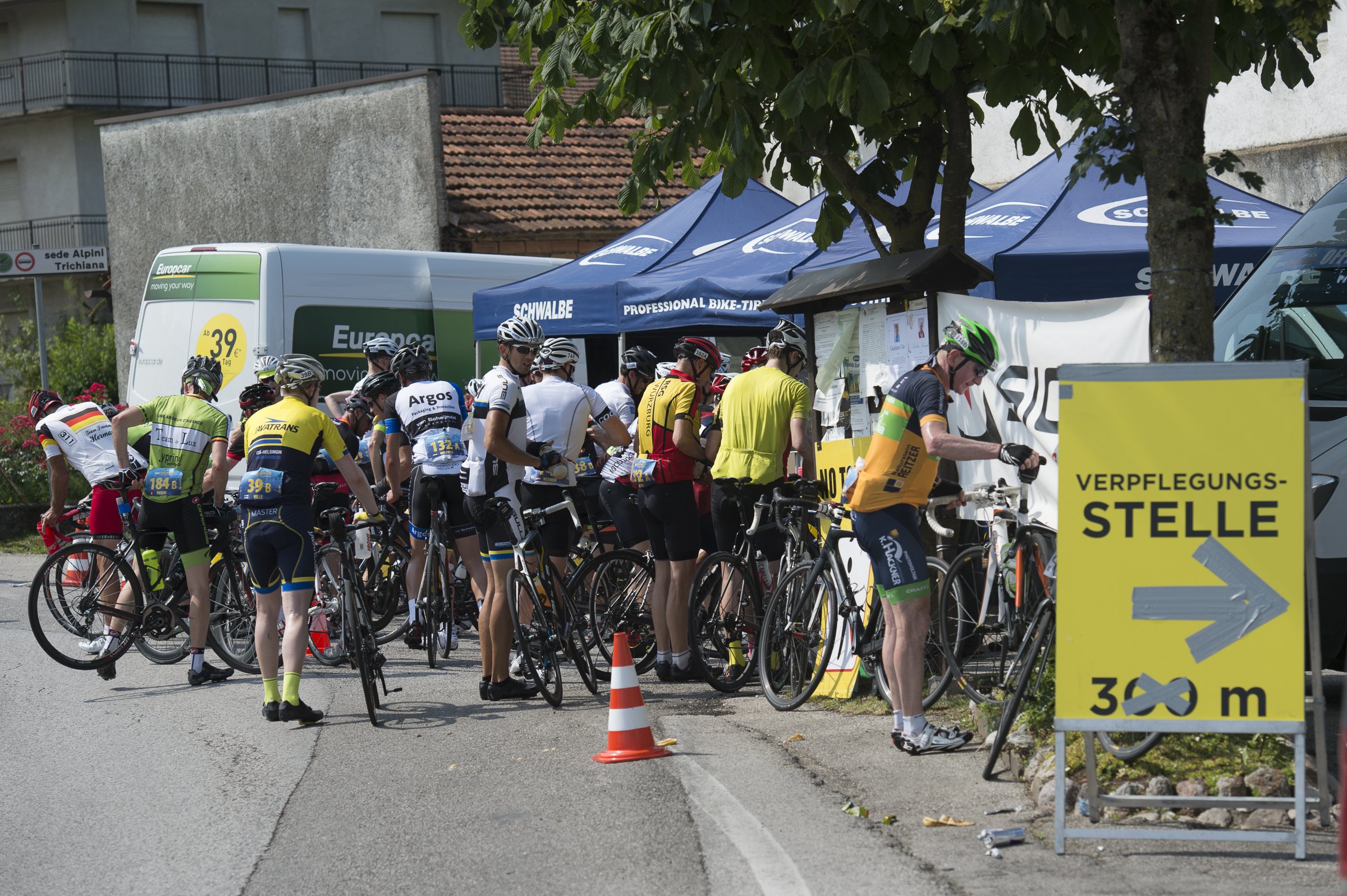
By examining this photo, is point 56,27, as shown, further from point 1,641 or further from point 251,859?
point 251,859

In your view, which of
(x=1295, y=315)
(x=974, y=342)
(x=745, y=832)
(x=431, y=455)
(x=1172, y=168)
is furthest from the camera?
(x=431, y=455)

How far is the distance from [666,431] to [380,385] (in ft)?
10.7

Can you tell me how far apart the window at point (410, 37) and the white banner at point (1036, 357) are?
34.4 m

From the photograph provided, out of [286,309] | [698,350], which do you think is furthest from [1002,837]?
[286,309]

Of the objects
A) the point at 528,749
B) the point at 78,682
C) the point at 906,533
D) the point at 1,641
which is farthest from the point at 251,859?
the point at 1,641

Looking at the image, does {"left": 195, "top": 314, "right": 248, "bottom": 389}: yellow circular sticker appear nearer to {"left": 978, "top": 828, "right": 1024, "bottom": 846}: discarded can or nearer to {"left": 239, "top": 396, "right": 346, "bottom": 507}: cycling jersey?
{"left": 239, "top": 396, "right": 346, "bottom": 507}: cycling jersey

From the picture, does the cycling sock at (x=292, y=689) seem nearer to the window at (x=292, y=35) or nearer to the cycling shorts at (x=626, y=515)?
the cycling shorts at (x=626, y=515)

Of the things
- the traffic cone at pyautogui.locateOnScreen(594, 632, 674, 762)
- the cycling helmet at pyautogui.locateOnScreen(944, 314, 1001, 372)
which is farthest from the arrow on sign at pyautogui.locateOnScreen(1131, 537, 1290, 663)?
the traffic cone at pyautogui.locateOnScreen(594, 632, 674, 762)

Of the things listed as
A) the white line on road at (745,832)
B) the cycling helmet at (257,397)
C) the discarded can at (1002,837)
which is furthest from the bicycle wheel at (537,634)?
the discarded can at (1002,837)

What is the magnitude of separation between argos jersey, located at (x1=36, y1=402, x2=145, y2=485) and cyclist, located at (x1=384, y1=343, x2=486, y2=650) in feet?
6.82

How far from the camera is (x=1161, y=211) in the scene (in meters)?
6.39

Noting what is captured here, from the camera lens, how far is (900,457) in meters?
6.84

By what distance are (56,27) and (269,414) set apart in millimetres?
35418

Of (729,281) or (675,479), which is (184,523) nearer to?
(675,479)
